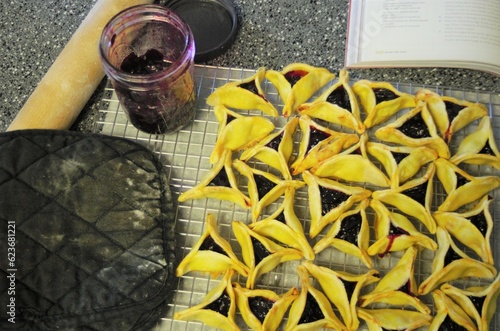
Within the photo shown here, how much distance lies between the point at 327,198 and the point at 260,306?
0.14 m

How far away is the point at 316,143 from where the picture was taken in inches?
24.9

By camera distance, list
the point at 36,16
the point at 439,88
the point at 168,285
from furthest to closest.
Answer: the point at 36,16 < the point at 439,88 < the point at 168,285

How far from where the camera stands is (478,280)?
23.2 inches

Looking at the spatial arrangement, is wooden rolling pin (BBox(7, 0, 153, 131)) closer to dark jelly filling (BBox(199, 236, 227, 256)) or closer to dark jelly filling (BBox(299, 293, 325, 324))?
dark jelly filling (BBox(199, 236, 227, 256))

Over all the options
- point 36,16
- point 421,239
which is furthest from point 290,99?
point 36,16

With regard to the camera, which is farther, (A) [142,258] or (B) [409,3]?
(B) [409,3]

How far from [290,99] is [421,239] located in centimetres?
23

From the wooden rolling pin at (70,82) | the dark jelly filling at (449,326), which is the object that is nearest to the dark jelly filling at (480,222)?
the dark jelly filling at (449,326)

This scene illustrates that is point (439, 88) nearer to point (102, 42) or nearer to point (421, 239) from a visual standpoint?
point (421, 239)

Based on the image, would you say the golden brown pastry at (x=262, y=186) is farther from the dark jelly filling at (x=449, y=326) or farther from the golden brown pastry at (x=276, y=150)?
the dark jelly filling at (x=449, y=326)

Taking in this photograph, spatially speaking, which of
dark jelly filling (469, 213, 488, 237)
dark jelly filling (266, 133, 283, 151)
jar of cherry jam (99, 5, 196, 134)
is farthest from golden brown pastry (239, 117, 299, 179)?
dark jelly filling (469, 213, 488, 237)

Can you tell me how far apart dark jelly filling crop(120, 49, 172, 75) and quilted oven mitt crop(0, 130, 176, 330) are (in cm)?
9

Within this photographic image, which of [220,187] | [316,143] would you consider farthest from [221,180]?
[316,143]

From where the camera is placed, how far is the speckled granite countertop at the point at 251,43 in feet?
2.39
